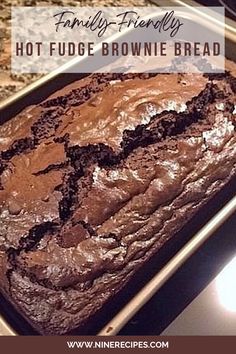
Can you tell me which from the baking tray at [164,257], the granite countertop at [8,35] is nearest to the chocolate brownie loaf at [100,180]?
the baking tray at [164,257]

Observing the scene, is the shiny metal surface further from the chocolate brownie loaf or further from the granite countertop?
the granite countertop

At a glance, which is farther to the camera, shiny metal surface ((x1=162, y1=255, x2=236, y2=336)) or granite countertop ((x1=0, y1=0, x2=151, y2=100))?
granite countertop ((x1=0, y1=0, x2=151, y2=100))

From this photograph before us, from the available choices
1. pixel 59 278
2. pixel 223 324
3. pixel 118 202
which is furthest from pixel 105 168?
pixel 223 324

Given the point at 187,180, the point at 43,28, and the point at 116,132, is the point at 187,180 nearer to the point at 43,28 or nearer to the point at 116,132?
the point at 116,132

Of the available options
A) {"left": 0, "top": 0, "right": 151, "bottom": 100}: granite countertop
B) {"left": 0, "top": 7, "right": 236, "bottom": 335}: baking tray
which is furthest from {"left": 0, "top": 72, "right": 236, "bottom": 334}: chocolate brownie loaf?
{"left": 0, "top": 0, "right": 151, "bottom": 100}: granite countertop

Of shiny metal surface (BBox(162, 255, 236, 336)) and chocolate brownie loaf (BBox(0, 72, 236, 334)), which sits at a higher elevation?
chocolate brownie loaf (BBox(0, 72, 236, 334))

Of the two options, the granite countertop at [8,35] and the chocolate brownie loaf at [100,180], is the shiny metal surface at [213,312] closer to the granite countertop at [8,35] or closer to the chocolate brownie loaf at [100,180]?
the chocolate brownie loaf at [100,180]
